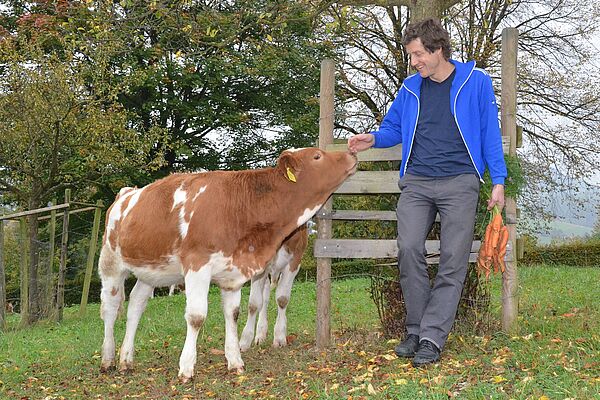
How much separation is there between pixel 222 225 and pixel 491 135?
97.2 inches

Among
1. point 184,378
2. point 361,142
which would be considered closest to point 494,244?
point 361,142

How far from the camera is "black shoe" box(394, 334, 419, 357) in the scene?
6008 millimetres

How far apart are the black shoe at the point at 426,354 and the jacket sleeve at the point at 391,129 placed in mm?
1865

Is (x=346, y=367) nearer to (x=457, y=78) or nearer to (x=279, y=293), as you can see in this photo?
(x=279, y=293)

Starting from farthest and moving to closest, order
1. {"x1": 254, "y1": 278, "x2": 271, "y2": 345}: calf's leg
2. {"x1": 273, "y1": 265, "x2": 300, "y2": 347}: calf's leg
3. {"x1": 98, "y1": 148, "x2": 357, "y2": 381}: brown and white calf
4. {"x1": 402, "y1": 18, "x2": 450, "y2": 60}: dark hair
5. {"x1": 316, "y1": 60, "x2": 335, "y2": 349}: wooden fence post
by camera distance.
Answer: {"x1": 254, "y1": 278, "x2": 271, "y2": 345}: calf's leg
{"x1": 273, "y1": 265, "x2": 300, "y2": 347}: calf's leg
{"x1": 316, "y1": 60, "x2": 335, "y2": 349}: wooden fence post
{"x1": 98, "y1": 148, "x2": 357, "y2": 381}: brown and white calf
{"x1": 402, "y1": 18, "x2": 450, "y2": 60}: dark hair

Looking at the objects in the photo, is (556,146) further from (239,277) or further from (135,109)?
(239,277)

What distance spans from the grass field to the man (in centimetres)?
44

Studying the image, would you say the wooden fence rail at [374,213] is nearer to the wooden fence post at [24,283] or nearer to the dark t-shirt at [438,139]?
the dark t-shirt at [438,139]

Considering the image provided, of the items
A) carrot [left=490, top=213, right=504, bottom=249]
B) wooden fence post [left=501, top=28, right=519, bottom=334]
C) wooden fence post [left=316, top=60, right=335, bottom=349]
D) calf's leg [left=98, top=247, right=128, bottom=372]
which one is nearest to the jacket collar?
wooden fence post [left=501, top=28, right=519, bottom=334]

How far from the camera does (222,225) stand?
655 centimetres

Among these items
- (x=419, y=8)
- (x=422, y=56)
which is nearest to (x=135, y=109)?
(x=419, y=8)

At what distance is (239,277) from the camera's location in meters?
6.61

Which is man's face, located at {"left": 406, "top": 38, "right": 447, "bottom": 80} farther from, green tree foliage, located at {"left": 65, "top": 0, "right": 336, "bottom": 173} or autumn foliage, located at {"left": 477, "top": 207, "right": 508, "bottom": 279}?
green tree foliage, located at {"left": 65, "top": 0, "right": 336, "bottom": 173}

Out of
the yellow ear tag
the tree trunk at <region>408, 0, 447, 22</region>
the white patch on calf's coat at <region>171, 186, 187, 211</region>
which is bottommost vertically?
the white patch on calf's coat at <region>171, 186, 187, 211</region>
